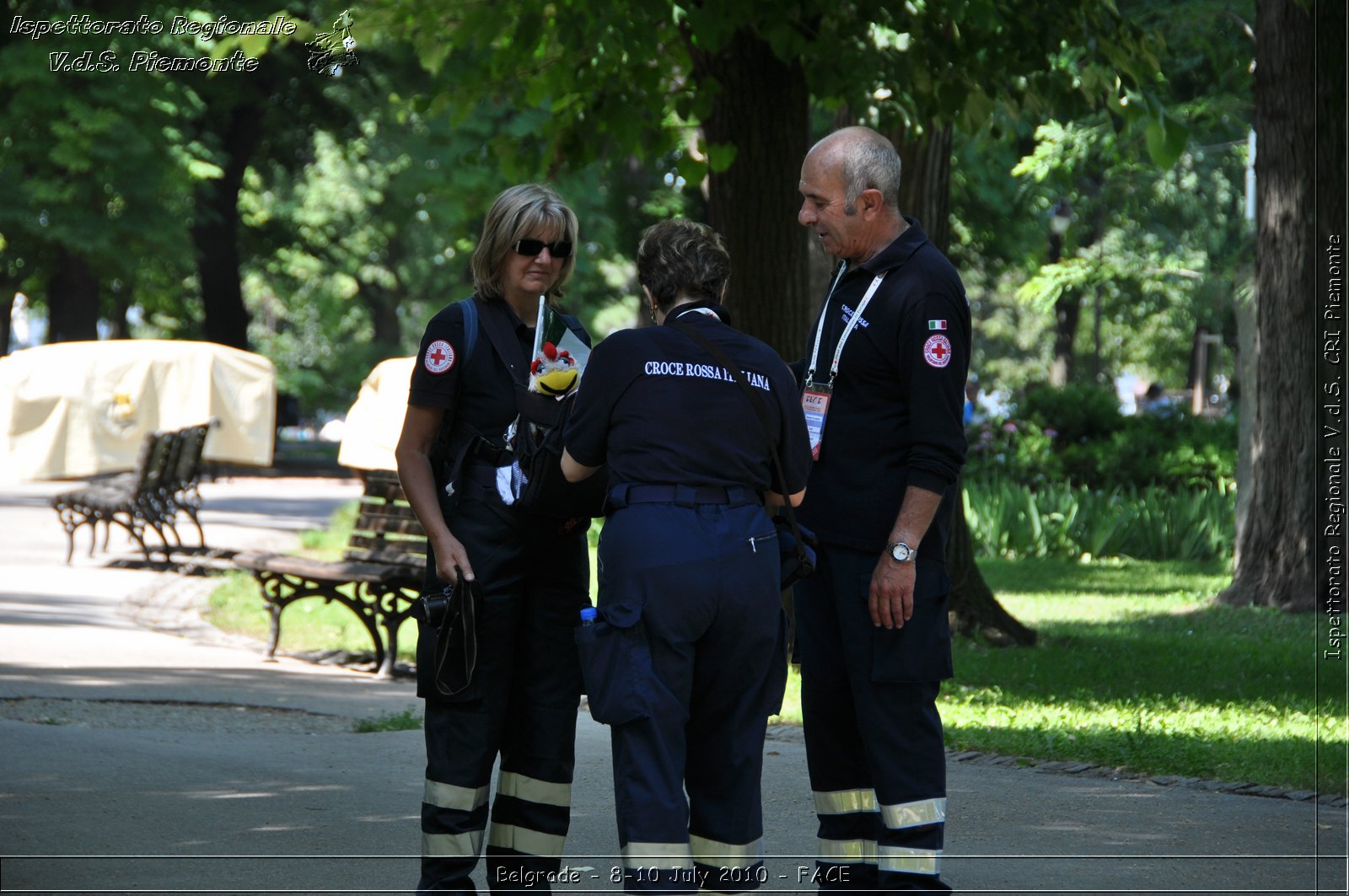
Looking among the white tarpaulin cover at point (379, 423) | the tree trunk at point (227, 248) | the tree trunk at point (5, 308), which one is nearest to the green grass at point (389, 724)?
the white tarpaulin cover at point (379, 423)

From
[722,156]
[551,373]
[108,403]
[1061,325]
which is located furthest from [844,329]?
[1061,325]

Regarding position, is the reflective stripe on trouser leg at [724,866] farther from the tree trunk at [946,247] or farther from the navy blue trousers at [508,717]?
the tree trunk at [946,247]

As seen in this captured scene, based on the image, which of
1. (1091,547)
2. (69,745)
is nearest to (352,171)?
(1091,547)

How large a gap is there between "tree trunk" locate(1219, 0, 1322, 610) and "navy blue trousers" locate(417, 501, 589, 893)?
878cm

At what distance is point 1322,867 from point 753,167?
4.63m

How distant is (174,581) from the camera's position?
12.8m

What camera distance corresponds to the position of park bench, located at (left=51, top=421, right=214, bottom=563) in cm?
1373

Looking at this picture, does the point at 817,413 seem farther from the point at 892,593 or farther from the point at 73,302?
the point at 73,302

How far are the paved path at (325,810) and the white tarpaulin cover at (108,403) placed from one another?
822cm

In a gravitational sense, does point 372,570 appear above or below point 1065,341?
below

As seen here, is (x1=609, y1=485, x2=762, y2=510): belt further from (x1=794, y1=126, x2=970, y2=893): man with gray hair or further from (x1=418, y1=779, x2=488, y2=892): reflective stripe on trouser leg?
(x1=418, y1=779, x2=488, y2=892): reflective stripe on trouser leg

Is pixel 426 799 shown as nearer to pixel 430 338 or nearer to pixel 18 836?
pixel 430 338

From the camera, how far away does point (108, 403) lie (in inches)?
651

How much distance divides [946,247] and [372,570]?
430 cm
